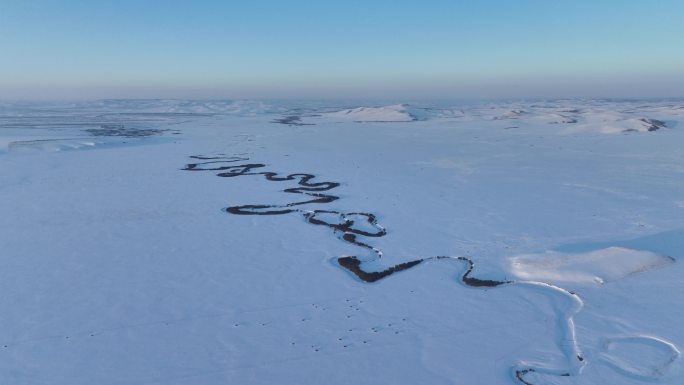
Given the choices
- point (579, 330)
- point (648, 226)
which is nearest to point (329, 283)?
point (579, 330)

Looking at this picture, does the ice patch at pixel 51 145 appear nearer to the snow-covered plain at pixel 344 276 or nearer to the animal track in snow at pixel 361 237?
the snow-covered plain at pixel 344 276

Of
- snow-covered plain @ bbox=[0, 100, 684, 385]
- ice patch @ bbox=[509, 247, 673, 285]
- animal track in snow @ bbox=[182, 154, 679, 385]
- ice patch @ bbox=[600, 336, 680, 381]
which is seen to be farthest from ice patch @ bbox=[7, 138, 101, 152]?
ice patch @ bbox=[600, 336, 680, 381]

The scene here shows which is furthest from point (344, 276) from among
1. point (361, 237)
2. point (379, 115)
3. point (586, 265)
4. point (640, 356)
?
point (379, 115)

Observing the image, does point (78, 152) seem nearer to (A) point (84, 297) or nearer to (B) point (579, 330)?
(A) point (84, 297)

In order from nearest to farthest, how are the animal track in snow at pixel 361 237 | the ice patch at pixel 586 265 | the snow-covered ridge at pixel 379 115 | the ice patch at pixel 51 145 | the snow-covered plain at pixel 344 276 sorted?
the animal track in snow at pixel 361 237
the snow-covered plain at pixel 344 276
the ice patch at pixel 586 265
the ice patch at pixel 51 145
the snow-covered ridge at pixel 379 115

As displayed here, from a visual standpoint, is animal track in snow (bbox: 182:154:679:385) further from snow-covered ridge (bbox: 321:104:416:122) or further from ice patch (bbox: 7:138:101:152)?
snow-covered ridge (bbox: 321:104:416:122)

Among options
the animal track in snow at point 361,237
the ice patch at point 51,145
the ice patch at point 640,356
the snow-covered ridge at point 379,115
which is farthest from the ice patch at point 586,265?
the snow-covered ridge at point 379,115

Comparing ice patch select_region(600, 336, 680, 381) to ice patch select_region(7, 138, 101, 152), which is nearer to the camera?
ice patch select_region(600, 336, 680, 381)
